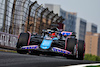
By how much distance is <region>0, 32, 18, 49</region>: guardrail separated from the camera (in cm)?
1698

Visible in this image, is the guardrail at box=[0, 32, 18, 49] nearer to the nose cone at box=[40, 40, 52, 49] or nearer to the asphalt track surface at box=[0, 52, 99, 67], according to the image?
the nose cone at box=[40, 40, 52, 49]

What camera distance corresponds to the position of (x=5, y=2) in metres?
16.1

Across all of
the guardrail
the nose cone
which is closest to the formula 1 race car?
the nose cone

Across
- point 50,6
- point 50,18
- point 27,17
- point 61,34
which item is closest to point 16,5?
point 27,17

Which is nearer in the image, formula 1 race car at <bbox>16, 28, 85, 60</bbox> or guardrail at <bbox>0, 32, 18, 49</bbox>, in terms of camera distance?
formula 1 race car at <bbox>16, 28, 85, 60</bbox>

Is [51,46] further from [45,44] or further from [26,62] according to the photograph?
[26,62]

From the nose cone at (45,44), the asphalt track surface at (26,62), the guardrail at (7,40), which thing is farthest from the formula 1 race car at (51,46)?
the guardrail at (7,40)

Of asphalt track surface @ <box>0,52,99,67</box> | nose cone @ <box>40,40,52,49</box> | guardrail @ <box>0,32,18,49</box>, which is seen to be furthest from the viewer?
guardrail @ <box>0,32,18,49</box>

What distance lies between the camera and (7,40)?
701 inches

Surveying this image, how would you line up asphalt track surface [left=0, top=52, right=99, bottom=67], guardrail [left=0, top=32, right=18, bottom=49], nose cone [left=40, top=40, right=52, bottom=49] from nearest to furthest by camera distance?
asphalt track surface [left=0, top=52, right=99, bottom=67] < nose cone [left=40, top=40, right=52, bottom=49] < guardrail [left=0, top=32, right=18, bottom=49]

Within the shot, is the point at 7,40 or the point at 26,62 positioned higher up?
the point at 7,40

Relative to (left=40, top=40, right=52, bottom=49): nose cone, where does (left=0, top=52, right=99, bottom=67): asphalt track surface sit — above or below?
below

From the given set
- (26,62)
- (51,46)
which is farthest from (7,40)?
(26,62)

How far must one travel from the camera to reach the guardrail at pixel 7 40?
16984 millimetres
